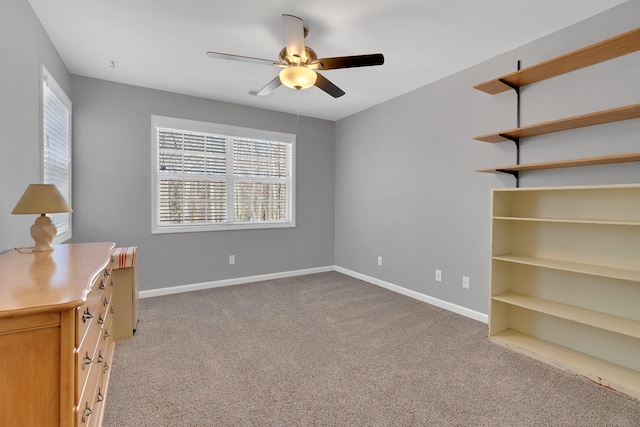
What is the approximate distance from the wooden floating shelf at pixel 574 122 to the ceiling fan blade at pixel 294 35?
1754 millimetres

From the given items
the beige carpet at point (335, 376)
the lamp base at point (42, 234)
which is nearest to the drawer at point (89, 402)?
the beige carpet at point (335, 376)

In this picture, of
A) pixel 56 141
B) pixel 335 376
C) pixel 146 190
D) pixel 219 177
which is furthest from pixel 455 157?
pixel 56 141

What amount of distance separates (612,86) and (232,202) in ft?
13.5

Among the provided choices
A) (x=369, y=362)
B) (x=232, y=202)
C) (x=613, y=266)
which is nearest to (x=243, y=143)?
(x=232, y=202)

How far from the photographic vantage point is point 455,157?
Result: 129 inches

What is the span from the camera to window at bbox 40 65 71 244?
98.8 inches

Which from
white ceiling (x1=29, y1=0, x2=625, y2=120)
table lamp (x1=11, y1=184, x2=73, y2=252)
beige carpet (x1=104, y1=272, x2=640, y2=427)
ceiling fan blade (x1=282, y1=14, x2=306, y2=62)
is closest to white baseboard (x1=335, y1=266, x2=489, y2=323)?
beige carpet (x1=104, y1=272, x2=640, y2=427)

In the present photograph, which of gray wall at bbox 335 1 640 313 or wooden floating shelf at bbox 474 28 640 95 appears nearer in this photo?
wooden floating shelf at bbox 474 28 640 95

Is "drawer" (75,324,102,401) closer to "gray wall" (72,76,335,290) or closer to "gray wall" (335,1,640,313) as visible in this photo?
"gray wall" (72,76,335,290)

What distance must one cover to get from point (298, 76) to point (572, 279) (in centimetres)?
270

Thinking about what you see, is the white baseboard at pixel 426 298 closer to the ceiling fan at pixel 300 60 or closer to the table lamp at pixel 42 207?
the ceiling fan at pixel 300 60

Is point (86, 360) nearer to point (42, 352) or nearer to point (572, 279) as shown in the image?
point (42, 352)

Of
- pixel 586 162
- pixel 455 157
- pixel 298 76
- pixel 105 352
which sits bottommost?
pixel 105 352

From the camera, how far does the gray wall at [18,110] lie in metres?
1.83
